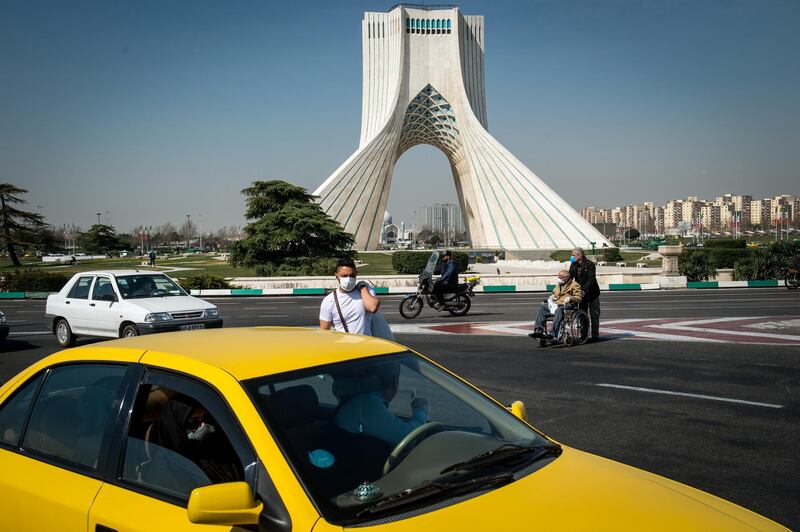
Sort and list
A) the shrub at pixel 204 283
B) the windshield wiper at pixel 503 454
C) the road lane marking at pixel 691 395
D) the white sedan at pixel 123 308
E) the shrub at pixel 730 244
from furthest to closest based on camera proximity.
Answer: the shrub at pixel 730 244, the shrub at pixel 204 283, the white sedan at pixel 123 308, the road lane marking at pixel 691 395, the windshield wiper at pixel 503 454

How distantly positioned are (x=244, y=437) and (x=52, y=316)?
538 inches

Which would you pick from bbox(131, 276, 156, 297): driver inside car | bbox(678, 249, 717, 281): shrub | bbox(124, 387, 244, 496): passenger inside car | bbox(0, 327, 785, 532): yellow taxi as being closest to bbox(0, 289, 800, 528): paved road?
bbox(131, 276, 156, 297): driver inside car

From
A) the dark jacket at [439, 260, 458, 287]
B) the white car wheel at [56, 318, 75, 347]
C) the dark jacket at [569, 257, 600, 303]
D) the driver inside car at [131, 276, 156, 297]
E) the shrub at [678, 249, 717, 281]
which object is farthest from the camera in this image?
the shrub at [678, 249, 717, 281]

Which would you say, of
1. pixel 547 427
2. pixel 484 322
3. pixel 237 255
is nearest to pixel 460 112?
pixel 237 255

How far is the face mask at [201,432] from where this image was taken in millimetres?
2832

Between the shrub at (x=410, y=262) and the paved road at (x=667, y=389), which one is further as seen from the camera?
the shrub at (x=410, y=262)

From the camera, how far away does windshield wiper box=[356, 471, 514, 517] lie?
7.96 ft

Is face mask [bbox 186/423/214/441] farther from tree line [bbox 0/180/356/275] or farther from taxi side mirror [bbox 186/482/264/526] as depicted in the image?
tree line [bbox 0/180/356/275]

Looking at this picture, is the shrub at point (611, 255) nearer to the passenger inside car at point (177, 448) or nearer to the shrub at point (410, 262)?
the shrub at point (410, 262)

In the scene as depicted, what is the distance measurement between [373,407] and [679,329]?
12.8m

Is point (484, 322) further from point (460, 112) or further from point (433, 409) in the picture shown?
point (460, 112)

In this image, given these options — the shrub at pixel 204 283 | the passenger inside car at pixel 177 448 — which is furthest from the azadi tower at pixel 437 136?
the passenger inside car at pixel 177 448

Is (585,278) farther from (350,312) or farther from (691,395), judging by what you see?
(350,312)

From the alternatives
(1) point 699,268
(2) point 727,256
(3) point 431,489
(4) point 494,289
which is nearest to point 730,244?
(2) point 727,256
